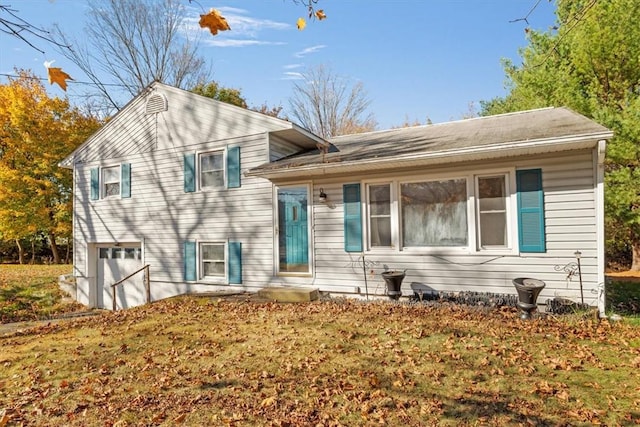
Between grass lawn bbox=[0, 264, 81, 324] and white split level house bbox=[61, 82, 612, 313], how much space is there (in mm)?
1117

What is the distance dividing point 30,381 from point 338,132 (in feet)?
82.6

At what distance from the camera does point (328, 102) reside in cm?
2848

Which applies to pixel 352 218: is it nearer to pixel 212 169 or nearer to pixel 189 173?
pixel 212 169

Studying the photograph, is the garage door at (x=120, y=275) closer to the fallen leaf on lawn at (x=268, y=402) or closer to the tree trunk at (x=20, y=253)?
the fallen leaf on lawn at (x=268, y=402)

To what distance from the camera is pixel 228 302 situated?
9.12m

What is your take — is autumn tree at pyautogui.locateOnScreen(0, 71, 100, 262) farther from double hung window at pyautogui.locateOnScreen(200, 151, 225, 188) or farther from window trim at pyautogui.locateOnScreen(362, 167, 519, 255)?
window trim at pyautogui.locateOnScreen(362, 167, 519, 255)

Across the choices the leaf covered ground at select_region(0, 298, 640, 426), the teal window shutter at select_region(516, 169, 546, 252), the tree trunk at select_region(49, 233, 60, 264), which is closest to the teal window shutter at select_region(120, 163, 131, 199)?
the leaf covered ground at select_region(0, 298, 640, 426)

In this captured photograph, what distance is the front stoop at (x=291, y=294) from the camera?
8.77 meters

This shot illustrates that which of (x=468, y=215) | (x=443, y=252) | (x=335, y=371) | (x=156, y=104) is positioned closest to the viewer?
(x=335, y=371)

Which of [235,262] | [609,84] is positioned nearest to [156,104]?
[235,262]

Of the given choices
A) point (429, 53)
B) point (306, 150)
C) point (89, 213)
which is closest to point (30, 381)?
point (306, 150)

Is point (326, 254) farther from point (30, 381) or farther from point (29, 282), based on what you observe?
point (29, 282)

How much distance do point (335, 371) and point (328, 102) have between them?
25.8 meters

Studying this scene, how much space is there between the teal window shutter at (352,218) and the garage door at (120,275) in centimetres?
769
